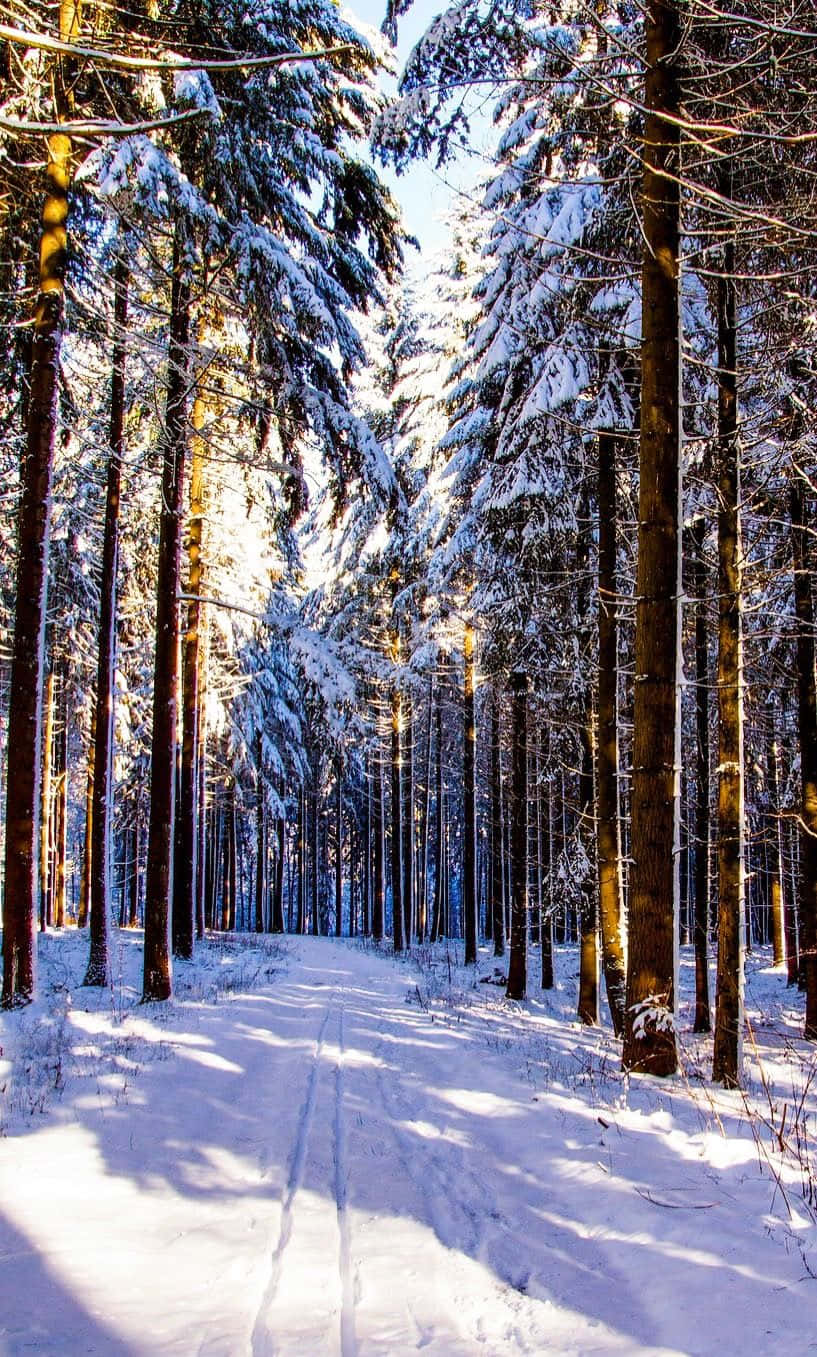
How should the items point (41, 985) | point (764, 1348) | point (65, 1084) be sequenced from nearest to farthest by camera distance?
point (764, 1348) → point (65, 1084) → point (41, 985)

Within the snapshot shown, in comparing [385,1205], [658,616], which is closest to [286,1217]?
[385,1205]

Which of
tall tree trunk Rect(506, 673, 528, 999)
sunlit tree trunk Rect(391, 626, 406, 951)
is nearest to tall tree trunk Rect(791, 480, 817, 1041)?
tall tree trunk Rect(506, 673, 528, 999)

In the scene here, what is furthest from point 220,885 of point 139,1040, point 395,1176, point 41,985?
point 395,1176

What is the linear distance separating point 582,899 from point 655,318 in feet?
29.1

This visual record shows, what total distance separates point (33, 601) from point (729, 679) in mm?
8027

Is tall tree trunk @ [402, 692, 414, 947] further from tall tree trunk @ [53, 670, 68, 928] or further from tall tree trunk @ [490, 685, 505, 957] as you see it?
tall tree trunk @ [53, 670, 68, 928]

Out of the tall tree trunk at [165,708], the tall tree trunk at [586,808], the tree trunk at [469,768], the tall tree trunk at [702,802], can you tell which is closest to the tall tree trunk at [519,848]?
the tall tree trunk at [586,808]

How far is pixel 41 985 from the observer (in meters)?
11.4

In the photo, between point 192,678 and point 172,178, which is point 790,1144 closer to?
point 172,178

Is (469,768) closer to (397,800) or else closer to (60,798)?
(397,800)

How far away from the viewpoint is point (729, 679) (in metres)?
8.08

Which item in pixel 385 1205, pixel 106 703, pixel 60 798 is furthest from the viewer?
pixel 60 798

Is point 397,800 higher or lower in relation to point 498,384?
lower

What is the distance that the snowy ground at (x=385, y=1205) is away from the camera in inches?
114
